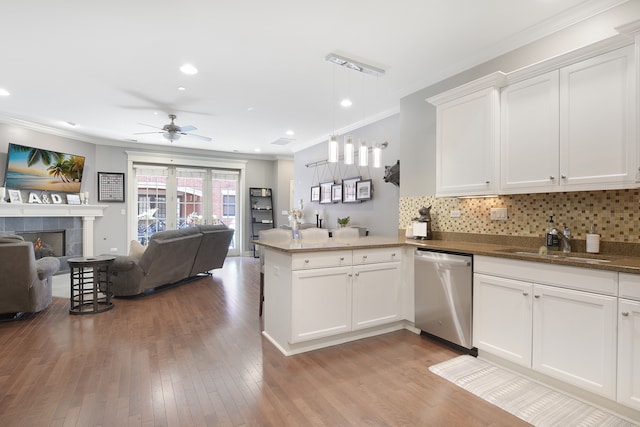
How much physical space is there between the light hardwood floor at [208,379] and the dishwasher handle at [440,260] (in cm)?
79

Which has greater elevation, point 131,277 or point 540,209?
point 540,209

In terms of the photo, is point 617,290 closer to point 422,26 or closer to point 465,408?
point 465,408

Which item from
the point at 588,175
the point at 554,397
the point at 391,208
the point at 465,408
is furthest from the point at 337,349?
the point at 391,208

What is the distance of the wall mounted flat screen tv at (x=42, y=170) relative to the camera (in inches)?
226

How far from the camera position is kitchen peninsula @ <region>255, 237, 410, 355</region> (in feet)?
9.09

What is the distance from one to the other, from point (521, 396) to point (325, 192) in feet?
17.3

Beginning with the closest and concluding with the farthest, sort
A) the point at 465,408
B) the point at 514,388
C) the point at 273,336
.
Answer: the point at 465,408
the point at 514,388
the point at 273,336

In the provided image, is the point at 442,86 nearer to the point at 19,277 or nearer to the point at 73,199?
the point at 19,277

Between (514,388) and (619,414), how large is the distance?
55 cm

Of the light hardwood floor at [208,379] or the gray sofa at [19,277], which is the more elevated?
the gray sofa at [19,277]

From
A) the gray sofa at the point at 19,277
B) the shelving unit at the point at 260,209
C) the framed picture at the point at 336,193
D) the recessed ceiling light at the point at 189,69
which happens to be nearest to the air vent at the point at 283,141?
the framed picture at the point at 336,193

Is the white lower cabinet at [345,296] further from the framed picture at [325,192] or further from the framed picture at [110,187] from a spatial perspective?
the framed picture at [110,187]

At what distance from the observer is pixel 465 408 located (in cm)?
205

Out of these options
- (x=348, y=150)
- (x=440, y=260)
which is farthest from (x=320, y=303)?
(x=348, y=150)
